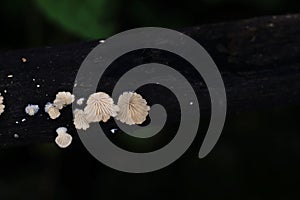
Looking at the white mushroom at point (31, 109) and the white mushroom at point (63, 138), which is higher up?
the white mushroom at point (31, 109)

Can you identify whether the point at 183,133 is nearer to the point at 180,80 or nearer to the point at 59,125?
the point at 180,80

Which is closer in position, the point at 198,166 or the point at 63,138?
the point at 63,138

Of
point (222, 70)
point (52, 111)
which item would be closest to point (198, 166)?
point (222, 70)

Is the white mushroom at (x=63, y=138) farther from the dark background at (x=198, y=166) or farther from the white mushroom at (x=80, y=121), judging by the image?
the dark background at (x=198, y=166)

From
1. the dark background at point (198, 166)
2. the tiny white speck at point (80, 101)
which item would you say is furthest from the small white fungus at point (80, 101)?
the dark background at point (198, 166)

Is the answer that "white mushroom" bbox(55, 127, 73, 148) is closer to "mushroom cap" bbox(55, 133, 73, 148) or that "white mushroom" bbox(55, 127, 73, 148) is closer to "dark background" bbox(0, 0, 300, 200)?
"mushroom cap" bbox(55, 133, 73, 148)

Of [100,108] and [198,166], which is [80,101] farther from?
[198,166]

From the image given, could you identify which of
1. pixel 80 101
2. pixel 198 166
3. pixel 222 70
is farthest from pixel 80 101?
pixel 198 166

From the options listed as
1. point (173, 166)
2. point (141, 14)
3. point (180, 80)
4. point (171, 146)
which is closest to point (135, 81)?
point (180, 80)
